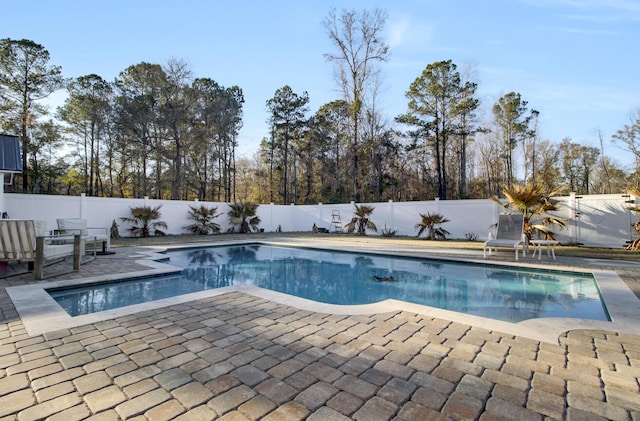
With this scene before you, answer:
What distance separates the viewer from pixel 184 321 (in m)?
3.01

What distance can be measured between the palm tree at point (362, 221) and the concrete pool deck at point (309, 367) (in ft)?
37.3

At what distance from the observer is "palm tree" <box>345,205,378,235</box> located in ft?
48.0

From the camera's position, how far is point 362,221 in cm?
1482

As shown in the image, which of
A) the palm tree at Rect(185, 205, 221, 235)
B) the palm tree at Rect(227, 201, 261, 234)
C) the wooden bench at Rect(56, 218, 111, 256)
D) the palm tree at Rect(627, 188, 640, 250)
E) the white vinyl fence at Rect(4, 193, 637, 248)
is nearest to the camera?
the wooden bench at Rect(56, 218, 111, 256)

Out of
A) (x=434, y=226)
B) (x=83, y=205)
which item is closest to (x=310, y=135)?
(x=434, y=226)

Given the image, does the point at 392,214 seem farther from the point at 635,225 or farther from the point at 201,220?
the point at 201,220

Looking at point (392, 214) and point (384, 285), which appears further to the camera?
point (392, 214)

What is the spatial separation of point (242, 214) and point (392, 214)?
304 inches

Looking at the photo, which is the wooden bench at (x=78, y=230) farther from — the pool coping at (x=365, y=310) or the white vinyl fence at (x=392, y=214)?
the white vinyl fence at (x=392, y=214)

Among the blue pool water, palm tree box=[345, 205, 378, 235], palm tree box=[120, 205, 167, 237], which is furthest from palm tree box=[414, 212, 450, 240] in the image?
palm tree box=[120, 205, 167, 237]

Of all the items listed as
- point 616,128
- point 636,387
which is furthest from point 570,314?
→ point 616,128

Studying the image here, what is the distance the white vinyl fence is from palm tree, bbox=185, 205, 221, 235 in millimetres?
271

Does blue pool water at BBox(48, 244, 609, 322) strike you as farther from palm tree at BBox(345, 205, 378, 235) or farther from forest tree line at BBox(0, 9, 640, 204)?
forest tree line at BBox(0, 9, 640, 204)

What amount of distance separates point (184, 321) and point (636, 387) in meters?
3.45
